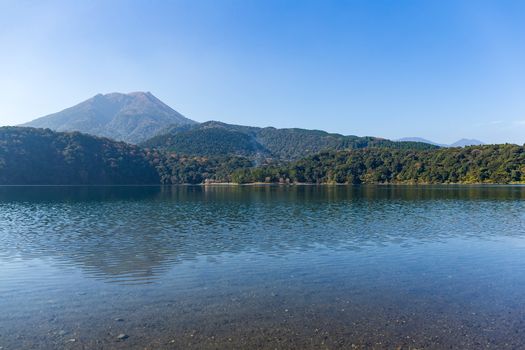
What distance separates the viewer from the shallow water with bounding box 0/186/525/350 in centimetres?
1354

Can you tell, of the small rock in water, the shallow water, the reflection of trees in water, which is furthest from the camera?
the reflection of trees in water

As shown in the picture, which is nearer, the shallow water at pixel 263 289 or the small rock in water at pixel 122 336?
the small rock in water at pixel 122 336

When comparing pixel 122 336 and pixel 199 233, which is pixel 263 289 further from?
pixel 199 233

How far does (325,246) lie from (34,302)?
19855 millimetres

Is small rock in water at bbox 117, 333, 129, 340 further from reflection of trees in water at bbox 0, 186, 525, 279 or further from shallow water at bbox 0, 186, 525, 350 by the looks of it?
reflection of trees in water at bbox 0, 186, 525, 279

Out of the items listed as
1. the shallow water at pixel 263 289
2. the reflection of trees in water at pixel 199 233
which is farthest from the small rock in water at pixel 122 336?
the reflection of trees in water at pixel 199 233

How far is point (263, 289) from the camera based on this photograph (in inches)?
754

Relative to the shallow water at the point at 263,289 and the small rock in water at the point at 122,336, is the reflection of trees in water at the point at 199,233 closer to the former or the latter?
the shallow water at the point at 263,289

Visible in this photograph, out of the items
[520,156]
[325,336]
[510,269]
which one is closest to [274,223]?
[510,269]

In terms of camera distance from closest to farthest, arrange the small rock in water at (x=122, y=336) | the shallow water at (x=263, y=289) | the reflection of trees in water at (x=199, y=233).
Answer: the small rock in water at (x=122, y=336), the shallow water at (x=263, y=289), the reflection of trees in water at (x=199, y=233)

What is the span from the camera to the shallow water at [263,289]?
13.5 meters

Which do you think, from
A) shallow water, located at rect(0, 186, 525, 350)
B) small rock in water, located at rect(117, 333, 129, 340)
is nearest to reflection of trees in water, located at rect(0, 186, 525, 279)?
shallow water, located at rect(0, 186, 525, 350)

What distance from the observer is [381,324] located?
14.6 m

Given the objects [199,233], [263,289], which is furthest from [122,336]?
[199,233]
